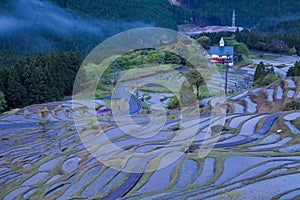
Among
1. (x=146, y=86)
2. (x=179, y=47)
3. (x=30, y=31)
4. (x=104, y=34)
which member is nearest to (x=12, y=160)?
(x=146, y=86)

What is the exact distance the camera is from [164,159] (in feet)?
87.2

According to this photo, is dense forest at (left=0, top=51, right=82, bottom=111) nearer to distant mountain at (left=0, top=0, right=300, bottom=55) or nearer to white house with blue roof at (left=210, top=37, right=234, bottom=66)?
white house with blue roof at (left=210, top=37, right=234, bottom=66)

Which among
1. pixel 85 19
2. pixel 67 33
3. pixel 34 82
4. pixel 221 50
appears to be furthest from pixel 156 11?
pixel 34 82

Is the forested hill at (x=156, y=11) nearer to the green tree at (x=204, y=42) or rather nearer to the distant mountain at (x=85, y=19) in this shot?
the distant mountain at (x=85, y=19)

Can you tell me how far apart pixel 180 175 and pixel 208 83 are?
52256 millimetres

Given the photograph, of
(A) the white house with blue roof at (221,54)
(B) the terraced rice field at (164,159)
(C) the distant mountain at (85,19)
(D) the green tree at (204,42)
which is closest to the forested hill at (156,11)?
(C) the distant mountain at (85,19)

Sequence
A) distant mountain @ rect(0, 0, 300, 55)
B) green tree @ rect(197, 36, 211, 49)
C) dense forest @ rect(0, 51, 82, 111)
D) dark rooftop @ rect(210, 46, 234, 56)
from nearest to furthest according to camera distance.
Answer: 1. dense forest @ rect(0, 51, 82, 111)
2. dark rooftop @ rect(210, 46, 234, 56)
3. green tree @ rect(197, 36, 211, 49)
4. distant mountain @ rect(0, 0, 300, 55)

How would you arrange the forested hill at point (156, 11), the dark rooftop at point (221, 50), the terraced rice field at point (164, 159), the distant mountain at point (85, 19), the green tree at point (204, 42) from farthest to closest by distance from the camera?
the forested hill at point (156, 11) < the distant mountain at point (85, 19) < the green tree at point (204, 42) < the dark rooftop at point (221, 50) < the terraced rice field at point (164, 159)

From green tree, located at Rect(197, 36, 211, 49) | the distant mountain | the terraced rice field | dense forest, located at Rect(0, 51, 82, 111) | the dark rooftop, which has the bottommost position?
the terraced rice field

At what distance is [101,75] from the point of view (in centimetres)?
7800

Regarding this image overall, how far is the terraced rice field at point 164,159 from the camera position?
70.2 feet

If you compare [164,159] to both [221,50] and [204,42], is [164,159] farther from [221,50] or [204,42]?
[204,42]

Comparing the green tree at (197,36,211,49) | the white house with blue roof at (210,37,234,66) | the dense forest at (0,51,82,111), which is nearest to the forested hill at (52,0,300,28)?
the green tree at (197,36,211,49)

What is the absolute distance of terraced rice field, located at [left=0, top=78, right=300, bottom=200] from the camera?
21391 millimetres
